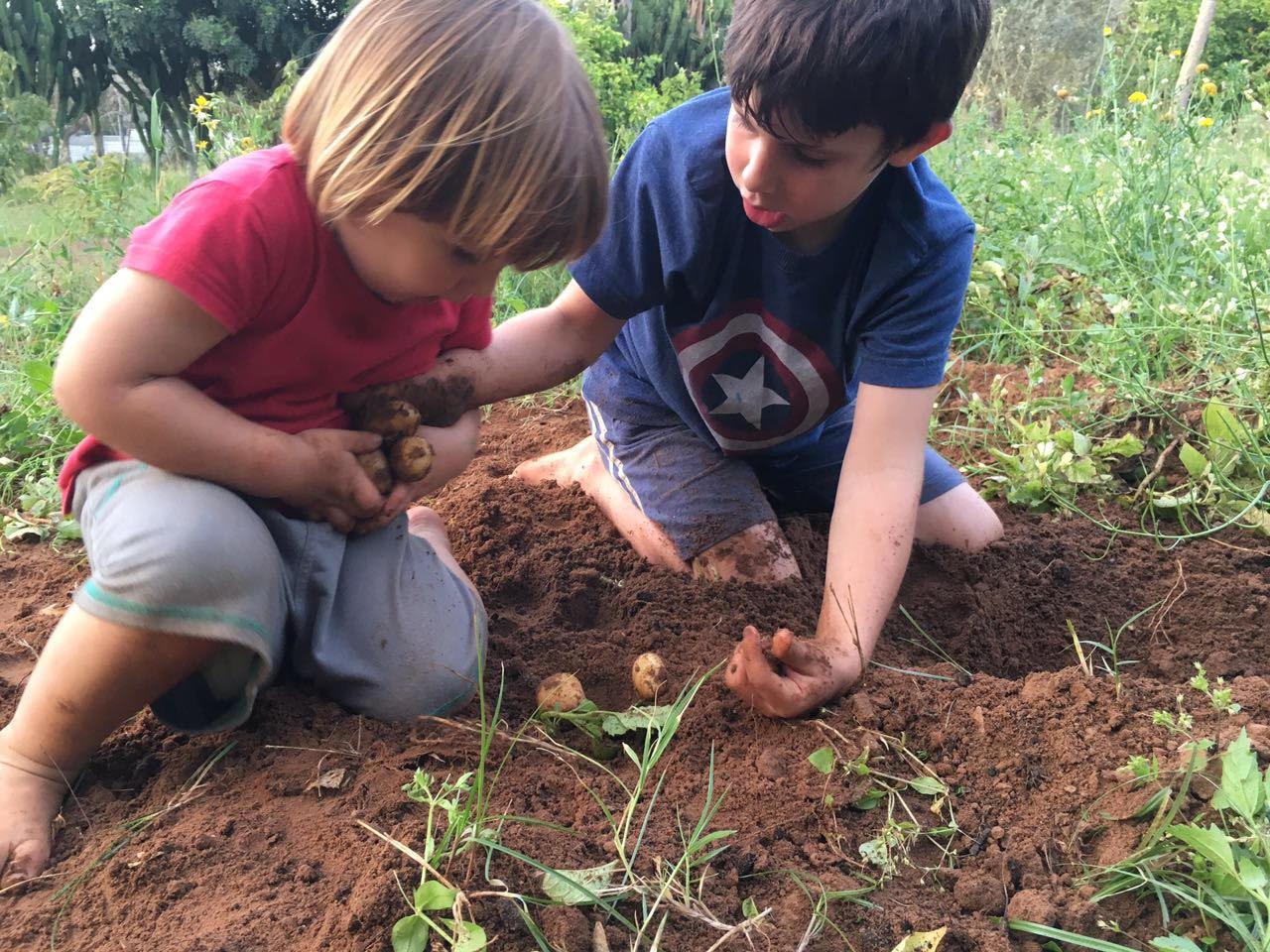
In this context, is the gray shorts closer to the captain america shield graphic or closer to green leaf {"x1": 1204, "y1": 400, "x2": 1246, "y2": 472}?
the captain america shield graphic

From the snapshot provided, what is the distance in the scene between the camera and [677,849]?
1229mm

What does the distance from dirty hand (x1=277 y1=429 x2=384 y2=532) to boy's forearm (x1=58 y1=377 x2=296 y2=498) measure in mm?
17

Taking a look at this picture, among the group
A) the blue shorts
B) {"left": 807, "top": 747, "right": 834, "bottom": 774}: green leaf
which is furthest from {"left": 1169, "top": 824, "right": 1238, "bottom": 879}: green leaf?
the blue shorts

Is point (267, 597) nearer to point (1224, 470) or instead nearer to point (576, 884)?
point (576, 884)

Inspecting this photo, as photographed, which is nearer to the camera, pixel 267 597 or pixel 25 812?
pixel 25 812

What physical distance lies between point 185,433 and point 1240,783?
141 cm

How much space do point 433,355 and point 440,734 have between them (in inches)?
26.2

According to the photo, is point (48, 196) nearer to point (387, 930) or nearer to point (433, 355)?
point (433, 355)

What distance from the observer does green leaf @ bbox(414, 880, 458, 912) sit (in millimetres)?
1073

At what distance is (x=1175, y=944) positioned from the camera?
1.07 meters

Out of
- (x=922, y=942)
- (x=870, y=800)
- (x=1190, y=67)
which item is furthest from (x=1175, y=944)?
(x=1190, y=67)

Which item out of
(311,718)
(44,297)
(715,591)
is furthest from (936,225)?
(44,297)

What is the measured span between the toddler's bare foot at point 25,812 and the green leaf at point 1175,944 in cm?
132

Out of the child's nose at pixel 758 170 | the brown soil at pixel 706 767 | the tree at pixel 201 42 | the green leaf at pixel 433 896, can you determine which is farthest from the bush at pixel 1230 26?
the green leaf at pixel 433 896
